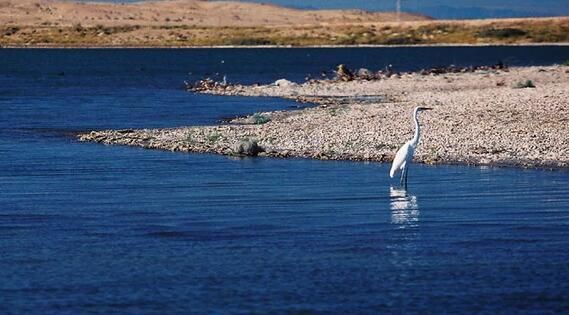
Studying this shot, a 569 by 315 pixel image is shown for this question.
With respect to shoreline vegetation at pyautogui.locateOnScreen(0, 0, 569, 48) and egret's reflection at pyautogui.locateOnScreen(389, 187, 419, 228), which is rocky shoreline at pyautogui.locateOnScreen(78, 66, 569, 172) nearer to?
egret's reflection at pyautogui.locateOnScreen(389, 187, 419, 228)

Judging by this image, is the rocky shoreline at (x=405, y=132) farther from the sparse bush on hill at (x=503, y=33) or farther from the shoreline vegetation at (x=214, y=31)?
the shoreline vegetation at (x=214, y=31)

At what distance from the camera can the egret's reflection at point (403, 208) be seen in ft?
55.2

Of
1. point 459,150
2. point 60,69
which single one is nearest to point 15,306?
point 459,150

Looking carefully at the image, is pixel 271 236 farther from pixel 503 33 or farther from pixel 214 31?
pixel 214 31

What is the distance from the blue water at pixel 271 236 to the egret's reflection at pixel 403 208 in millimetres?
27

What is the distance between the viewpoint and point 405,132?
87.1 ft

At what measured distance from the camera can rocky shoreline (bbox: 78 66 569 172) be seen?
23562 mm

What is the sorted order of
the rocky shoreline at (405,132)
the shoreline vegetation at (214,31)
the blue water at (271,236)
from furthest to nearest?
1. the shoreline vegetation at (214,31)
2. the rocky shoreline at (405,132)
3. the blue water at (271,236)

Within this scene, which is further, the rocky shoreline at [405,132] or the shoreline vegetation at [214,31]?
the shoreline vegetation at [214,31]

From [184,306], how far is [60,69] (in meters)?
74.5

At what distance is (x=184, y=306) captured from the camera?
491 inches

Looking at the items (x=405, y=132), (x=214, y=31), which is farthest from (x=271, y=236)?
(x=214, y=31)

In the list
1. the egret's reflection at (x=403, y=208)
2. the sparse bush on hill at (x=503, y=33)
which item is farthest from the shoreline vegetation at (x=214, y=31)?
the egret's reflection at (x=403, y=208)

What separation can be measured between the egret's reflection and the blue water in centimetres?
3
